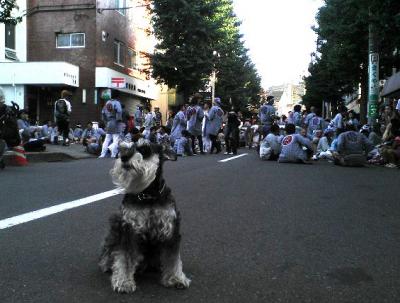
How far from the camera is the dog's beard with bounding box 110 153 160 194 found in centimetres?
293

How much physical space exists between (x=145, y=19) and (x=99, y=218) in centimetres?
3447

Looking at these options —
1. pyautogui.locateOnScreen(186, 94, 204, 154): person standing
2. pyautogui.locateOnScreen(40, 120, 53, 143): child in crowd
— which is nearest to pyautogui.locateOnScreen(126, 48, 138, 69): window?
pyautogui.locateOnScreen(40, 120, 53, 143): child in crowd

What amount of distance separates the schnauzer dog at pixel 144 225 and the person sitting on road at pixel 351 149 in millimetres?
11090

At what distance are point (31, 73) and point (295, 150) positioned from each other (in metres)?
17.7

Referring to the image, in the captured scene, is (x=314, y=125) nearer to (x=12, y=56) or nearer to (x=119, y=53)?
(x=12, y=56)

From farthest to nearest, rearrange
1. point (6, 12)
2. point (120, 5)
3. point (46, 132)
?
point (120, 5) → point (46, 132) → point (6, 12)

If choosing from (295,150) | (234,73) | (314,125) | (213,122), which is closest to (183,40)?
(213,122)

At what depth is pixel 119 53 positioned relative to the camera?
34.0 metres

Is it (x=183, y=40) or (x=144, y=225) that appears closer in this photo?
(x=144, y=225)

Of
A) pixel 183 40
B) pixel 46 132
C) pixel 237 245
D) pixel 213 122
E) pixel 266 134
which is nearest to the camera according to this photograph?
pixel 237 245

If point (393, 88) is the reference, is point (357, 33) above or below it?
above

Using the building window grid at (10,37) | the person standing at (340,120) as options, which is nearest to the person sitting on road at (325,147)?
the person standing at (340,120)

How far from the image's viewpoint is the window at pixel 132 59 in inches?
1410

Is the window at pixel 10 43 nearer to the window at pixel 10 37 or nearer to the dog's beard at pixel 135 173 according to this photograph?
the window at pixel 10 37
